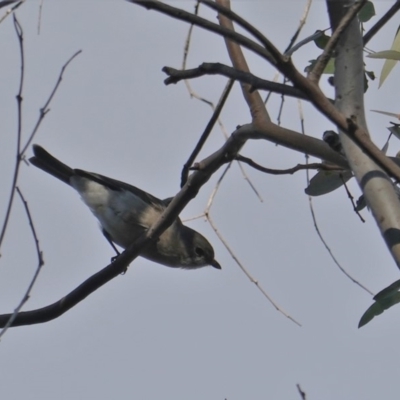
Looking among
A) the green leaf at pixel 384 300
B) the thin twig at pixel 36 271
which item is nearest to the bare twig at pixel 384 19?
the green leaf at pixel 384 300

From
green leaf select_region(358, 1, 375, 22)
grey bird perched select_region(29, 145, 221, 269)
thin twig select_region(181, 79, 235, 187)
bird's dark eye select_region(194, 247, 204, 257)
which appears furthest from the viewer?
bird's dark eye select_region(194, 247, 204, 257)

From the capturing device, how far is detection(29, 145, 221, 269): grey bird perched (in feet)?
20.4

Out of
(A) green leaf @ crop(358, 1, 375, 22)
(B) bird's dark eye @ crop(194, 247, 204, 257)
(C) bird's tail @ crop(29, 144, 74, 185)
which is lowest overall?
(A) green leaf @ crop(358, 1, 375, 22)

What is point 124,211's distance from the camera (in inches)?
246

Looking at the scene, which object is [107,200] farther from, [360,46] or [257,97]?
[360,46]

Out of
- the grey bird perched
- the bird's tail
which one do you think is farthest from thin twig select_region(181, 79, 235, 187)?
the bird's tail

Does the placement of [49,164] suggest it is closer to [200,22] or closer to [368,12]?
[368,12]

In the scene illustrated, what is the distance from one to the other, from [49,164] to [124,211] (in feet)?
2.47

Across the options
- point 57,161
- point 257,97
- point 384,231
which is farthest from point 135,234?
point 384,231

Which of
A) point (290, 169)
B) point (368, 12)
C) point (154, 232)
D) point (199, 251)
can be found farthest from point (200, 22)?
point (199, 251)

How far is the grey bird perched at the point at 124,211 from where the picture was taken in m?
6.23

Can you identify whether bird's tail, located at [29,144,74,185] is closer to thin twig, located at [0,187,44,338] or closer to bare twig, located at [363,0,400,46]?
thin twig, located at [0,187,44,338]

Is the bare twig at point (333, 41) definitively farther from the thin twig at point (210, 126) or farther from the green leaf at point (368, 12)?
the green leaf at point (368, 12)

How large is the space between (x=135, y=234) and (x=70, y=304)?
2.79 meters
